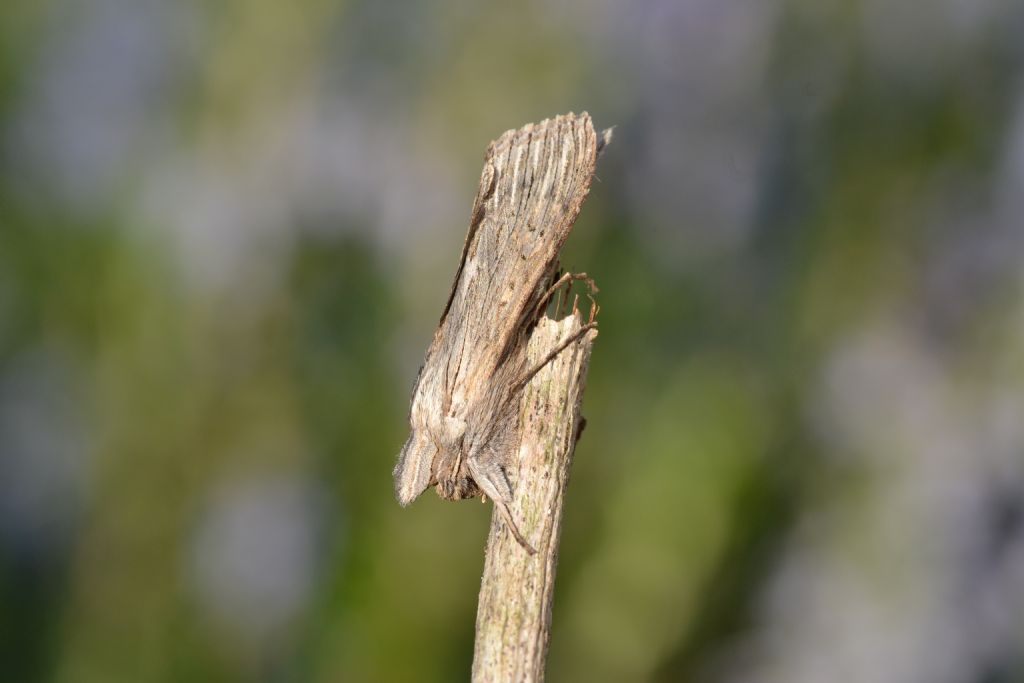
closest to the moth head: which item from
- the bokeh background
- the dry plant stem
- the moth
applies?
the moth

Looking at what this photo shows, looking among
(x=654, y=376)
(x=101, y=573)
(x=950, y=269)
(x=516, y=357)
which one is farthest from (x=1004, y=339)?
(x=101, y=573)

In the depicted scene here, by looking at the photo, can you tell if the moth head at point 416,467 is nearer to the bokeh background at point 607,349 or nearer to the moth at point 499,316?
the moth at point 499,316

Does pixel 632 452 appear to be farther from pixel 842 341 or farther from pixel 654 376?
pixel 842 341

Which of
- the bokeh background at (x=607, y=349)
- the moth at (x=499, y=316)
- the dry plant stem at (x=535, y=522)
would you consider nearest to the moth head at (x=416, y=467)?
the moth at (x=499, y=316)

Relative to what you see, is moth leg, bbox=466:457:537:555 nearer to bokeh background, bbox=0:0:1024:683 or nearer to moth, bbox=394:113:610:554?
moth, bbox=394:113:610:554

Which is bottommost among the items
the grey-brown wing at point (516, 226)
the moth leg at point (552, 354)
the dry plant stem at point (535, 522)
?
the dry plant stem at point (535, 522)
